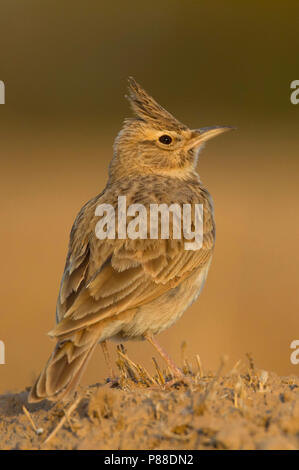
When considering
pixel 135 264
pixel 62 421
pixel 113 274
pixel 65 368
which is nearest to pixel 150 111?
pixel 135 264

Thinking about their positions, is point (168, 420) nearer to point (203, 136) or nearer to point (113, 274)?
point (113, 274)

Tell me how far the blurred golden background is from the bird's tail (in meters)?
1.13

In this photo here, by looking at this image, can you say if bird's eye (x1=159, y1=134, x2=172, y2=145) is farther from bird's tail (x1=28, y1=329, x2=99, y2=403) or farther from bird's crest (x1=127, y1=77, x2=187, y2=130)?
bird's tail (x1=28, y1=329, x2=99, y2=403)

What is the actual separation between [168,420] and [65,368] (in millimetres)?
715

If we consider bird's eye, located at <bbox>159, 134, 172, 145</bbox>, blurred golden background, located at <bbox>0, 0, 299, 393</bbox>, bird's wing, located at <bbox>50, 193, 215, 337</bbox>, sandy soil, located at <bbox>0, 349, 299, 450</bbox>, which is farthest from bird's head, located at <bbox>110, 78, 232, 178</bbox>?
sandy soil, located at <bbox>0, 349, 299, 450</bbox>

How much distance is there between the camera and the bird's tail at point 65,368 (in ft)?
14.5

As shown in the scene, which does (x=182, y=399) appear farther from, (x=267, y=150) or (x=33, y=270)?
(x=267, y=150)

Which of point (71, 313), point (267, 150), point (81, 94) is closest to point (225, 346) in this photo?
point (71, 313)

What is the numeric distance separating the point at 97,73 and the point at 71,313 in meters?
18.5

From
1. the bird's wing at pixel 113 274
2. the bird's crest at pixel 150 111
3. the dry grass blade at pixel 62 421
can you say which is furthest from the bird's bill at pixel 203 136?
the dry grass blade at pixel 62 421

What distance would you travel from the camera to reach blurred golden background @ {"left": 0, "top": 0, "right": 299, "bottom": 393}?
34.5 ft

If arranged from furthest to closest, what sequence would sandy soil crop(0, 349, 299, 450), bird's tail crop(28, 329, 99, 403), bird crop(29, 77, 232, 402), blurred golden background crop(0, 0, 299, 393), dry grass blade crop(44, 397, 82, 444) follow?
blurred golden background crop(0, 0, 299, 393), bird crop(29, 77, 232, 402), bird's tail crop(28, 329, 99, 403), dry grass blade crop(44, 397, 82, 444), sandy soil crop(0, 349, 299, 450)

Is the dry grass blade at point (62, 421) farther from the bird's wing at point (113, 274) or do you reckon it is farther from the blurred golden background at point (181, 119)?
the blurred golden background at point (181, 119)

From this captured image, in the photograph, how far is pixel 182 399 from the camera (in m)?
4.32
